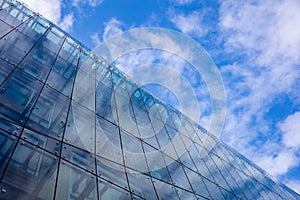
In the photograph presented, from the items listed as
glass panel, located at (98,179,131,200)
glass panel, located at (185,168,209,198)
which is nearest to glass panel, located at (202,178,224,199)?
glass panel, located at (185,168,209,198)

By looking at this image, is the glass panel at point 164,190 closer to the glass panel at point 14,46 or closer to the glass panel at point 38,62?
the glass panel at point 38,62

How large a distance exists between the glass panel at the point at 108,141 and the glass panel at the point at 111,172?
0.81 feet

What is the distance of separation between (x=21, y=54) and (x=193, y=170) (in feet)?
28.6

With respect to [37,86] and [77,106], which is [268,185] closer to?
[77,106]

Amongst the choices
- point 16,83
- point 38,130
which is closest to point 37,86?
point 16,83

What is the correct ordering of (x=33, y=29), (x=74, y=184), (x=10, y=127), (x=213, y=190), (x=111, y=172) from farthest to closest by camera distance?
(x=213, y=190) < (x=33, y=29) < (x=111, y=172) < (x=74, y=184) < (x=10, y=127)

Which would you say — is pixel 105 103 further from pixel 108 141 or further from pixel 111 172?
pixel 111 172

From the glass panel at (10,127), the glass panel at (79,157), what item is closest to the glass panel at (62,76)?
the glass panel at (79,157)

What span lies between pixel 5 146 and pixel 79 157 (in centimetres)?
204

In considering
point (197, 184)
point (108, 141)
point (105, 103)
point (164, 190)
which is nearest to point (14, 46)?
point (105, 103)

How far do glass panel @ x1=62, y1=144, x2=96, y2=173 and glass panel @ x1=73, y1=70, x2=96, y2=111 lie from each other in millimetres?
2491

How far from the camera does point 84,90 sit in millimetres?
10297

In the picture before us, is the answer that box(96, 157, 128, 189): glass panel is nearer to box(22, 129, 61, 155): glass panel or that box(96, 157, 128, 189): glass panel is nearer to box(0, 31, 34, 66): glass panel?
box(22, 129, 61, 155): glass panel

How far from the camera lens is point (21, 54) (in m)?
8.91
